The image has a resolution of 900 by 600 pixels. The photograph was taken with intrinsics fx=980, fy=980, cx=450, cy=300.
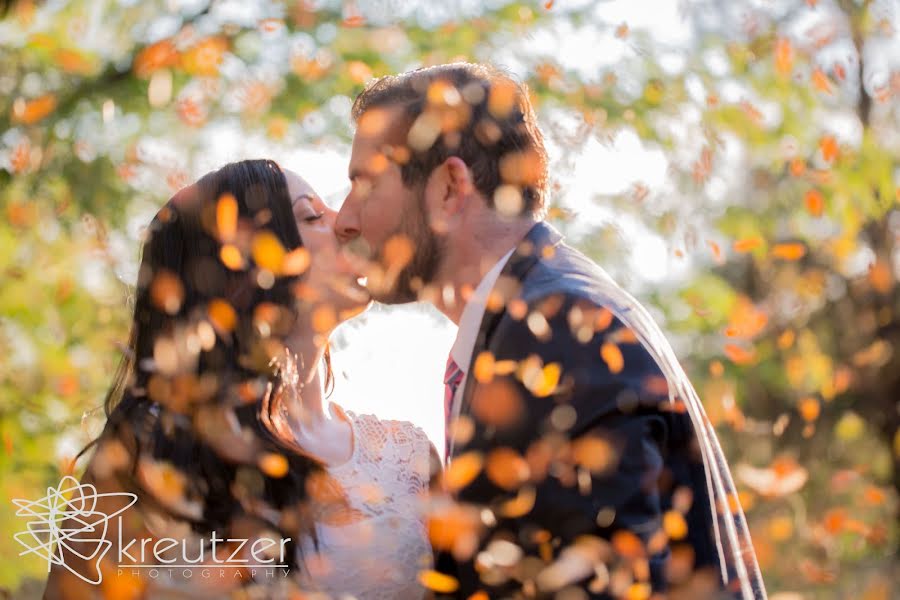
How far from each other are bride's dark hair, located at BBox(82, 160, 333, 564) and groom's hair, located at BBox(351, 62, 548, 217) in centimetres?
56

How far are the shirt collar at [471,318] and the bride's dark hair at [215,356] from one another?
85 cm

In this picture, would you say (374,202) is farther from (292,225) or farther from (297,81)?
(297,81)

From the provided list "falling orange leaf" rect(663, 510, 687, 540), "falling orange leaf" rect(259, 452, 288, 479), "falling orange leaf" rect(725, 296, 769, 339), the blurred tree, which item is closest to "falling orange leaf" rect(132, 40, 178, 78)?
the blurred tree

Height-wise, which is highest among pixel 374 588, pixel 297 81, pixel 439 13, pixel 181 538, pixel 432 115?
pixel 439 13

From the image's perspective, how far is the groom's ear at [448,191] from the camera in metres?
3.66

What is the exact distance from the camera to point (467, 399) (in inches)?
117

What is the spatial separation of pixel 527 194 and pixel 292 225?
93cm

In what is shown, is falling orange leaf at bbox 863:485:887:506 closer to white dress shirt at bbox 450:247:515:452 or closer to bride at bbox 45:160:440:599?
bride at bbox 45:160:440:599

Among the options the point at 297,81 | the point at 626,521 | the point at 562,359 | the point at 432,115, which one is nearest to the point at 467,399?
A: the point at 562,359

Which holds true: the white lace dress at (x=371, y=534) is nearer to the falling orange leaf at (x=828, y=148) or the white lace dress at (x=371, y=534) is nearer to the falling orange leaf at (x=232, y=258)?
the falling orange leaf at (x=232, y=258)

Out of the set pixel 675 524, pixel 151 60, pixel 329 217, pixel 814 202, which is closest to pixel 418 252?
pixel 329 217

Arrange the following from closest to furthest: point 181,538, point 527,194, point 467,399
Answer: point 467,399, point 181,538, point 527,194

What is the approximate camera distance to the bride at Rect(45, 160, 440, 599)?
343 cm

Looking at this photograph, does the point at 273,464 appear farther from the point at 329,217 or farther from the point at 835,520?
the point at 835,520
